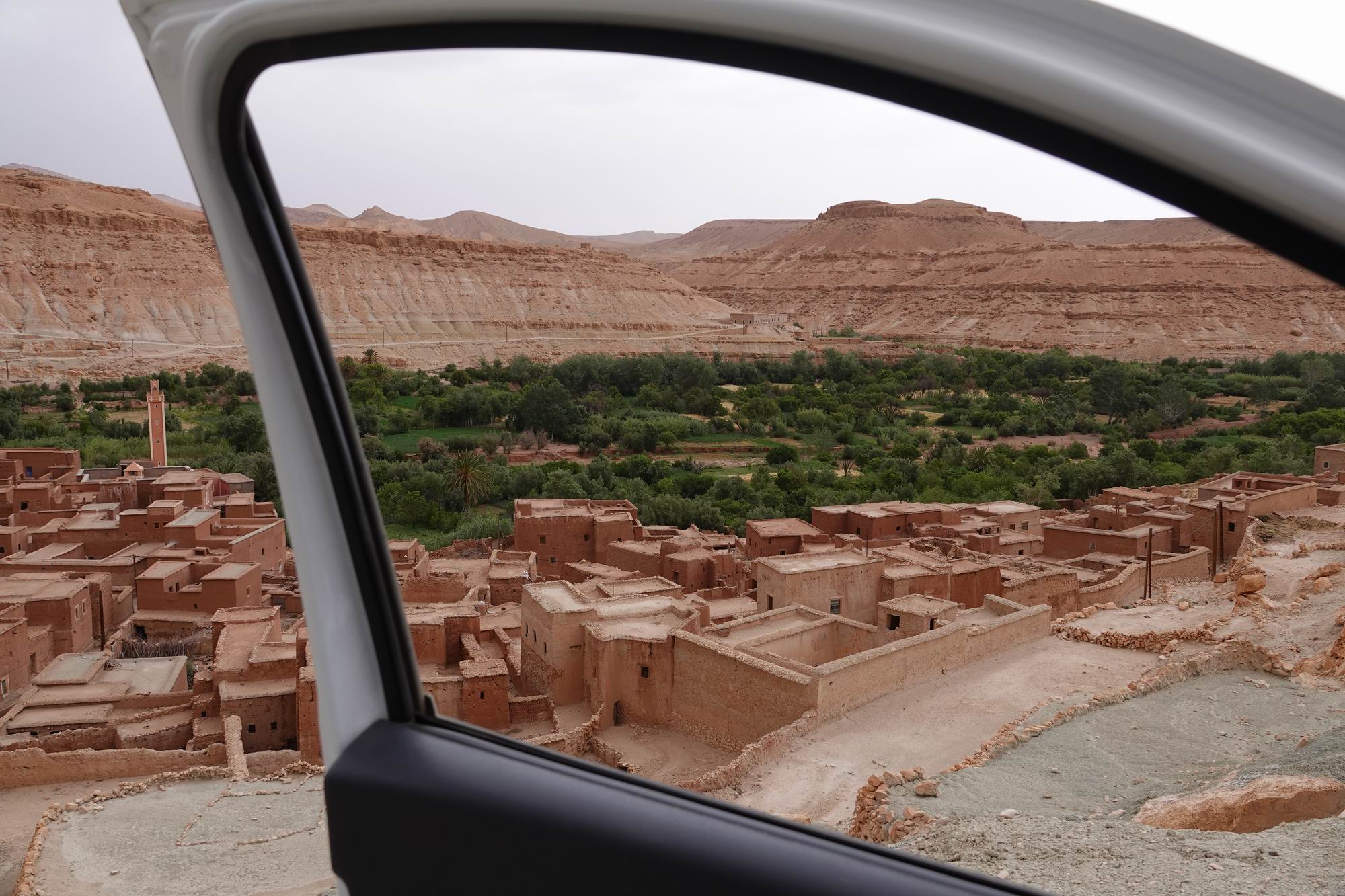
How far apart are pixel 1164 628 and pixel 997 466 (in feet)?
48.0

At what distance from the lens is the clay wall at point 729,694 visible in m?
8.78

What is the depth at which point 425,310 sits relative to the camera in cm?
5091

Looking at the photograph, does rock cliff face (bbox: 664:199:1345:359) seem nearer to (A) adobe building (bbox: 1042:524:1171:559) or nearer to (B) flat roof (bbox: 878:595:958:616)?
(A) adobe building (bbox: 1042:524:1171:559)

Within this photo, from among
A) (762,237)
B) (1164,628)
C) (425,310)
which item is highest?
(762,237)

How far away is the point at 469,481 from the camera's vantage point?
22719 millimetres

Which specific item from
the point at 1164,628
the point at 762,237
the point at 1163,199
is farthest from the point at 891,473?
the point at 762,237

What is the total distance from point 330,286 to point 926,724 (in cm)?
4521

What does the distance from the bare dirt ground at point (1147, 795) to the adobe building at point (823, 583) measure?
15.5 ft

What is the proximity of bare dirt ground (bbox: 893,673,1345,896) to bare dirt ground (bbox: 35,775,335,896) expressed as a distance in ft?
15.1

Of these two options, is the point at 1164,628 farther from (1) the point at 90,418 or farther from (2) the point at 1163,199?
(1) the point at 90,418

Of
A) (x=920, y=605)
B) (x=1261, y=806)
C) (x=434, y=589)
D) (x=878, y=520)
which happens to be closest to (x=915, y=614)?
(x=920, y=605)

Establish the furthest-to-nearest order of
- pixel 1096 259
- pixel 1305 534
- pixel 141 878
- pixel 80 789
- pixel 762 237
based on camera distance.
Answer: pixel 762 237 → pixel 1096 259 → pixel 1305 534 → pixel 80 789 → pixel 141 878

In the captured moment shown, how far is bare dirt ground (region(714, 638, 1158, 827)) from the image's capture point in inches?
295

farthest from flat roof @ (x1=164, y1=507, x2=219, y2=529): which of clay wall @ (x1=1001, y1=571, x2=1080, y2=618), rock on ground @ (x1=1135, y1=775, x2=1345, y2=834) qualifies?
rock on ground @ (x1=1135, y1=775, x2=1345, y2=834)
